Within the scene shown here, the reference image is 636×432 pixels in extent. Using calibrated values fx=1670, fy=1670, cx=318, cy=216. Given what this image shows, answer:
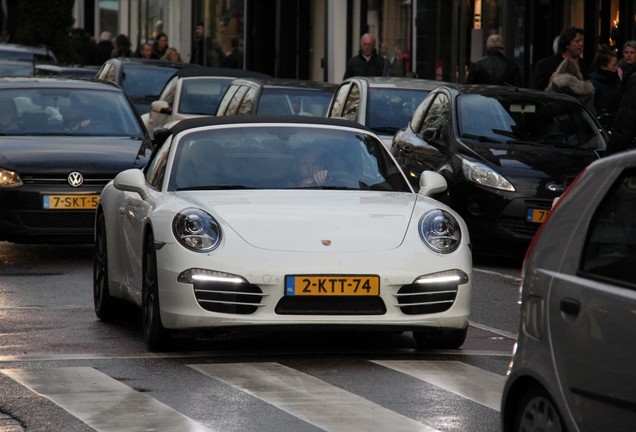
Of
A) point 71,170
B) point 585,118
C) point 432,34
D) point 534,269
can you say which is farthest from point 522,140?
point 432,34

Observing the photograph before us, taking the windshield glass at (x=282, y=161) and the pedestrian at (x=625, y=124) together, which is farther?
the pedestrian at (x=625, y=124)

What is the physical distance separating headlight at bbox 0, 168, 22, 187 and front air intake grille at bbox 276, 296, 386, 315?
590cm

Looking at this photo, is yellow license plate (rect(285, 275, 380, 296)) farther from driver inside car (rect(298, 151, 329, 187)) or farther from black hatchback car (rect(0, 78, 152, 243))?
black hatchback car (rect(0, 78, 152, 243))

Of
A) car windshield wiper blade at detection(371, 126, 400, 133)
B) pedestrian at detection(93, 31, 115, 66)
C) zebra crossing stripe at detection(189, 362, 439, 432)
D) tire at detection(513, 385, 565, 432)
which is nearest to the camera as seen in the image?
Answer: tire at detection(513, 385, 565, 432)

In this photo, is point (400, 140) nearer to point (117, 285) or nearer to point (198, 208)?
point (117, 285)

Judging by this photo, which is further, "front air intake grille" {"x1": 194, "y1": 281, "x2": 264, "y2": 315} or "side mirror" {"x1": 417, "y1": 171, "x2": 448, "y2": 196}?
"side mirror" {"x1": 417, "y1": 171, "x2": 448, "y2": 196}

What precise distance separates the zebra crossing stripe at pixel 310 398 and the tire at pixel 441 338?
1.05 meters

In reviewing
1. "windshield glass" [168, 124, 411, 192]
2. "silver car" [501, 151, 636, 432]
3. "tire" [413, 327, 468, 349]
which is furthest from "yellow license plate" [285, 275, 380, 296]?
"silver car" [501, 151, 636, 432]

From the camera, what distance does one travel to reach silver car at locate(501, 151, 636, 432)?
16.9 ft

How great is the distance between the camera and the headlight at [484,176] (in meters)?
14.7

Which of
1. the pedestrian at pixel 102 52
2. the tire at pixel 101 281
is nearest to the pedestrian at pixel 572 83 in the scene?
the tire at pixel 101 281

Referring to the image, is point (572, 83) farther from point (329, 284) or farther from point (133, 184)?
point (329, 284)

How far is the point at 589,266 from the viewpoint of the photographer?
5.51 m

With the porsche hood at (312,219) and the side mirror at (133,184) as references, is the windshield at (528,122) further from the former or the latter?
the porsche hood at (312,219)
